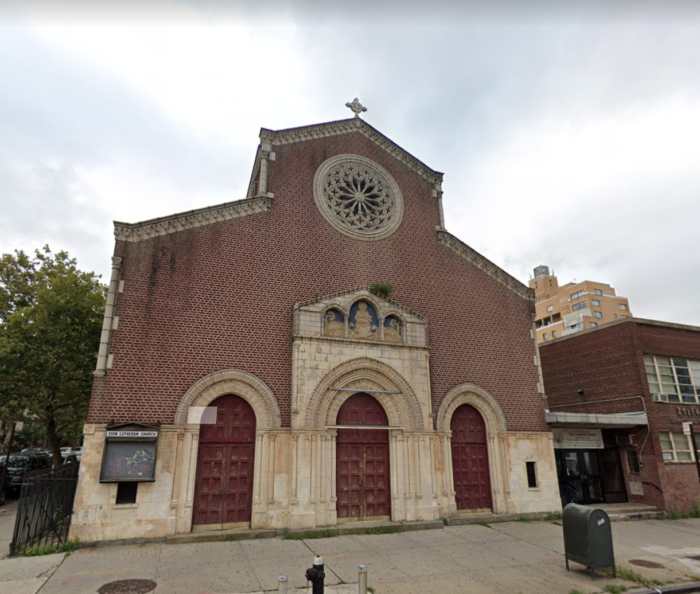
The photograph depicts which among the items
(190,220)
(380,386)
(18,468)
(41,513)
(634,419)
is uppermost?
(190,220)

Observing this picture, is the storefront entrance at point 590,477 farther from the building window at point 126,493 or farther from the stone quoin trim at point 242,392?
the building window at point 126,493

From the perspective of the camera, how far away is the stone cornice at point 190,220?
47.5 feet

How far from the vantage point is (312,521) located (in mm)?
13594

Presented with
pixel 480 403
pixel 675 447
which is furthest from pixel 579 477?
pixel 480 403

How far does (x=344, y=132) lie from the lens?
19.2 metres

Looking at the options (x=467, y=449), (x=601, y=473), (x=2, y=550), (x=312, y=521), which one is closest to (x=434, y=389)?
(x=467, y=449)

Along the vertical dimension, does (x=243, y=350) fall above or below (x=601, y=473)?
above

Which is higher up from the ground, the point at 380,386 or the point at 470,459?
the point at 380,386

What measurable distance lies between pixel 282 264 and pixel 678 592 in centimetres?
1334

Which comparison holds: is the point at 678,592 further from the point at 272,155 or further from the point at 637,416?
the point at 272,155

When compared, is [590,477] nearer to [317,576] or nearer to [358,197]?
[358,197]

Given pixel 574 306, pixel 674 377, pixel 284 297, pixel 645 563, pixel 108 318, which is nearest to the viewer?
pixel 645 563

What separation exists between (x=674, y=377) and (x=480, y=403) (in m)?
10.1

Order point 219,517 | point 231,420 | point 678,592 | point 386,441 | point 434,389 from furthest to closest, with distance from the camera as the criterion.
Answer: point 434,389 → point 386,441 → point 231,420 → point 219,517 → point 678,592
